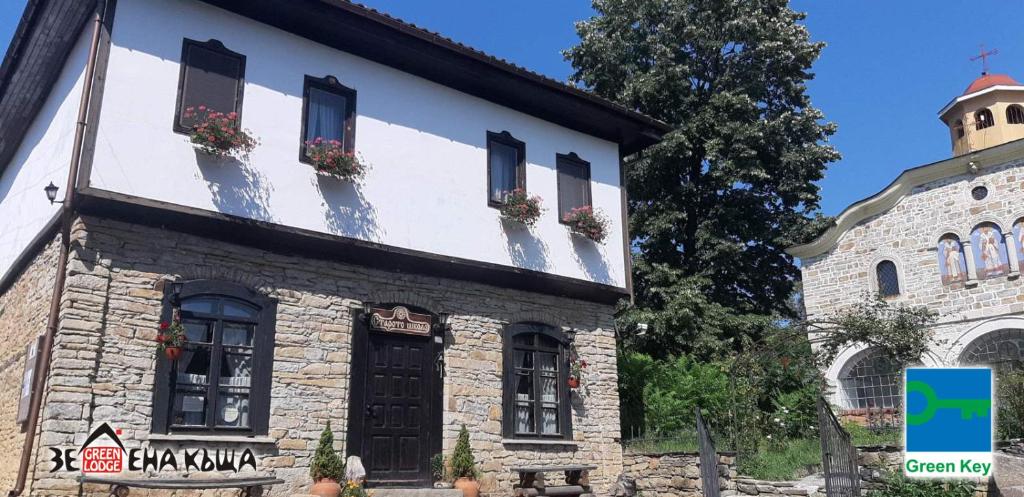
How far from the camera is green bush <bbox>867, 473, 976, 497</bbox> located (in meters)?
9.58

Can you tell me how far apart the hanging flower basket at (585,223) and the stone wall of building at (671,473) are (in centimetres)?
373

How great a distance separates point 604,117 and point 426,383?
5.77 metres

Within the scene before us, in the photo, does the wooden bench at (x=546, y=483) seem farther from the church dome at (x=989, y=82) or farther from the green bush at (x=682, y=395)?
the church dome at (x=989, y=82)

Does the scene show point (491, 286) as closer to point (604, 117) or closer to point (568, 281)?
point (568, 281)

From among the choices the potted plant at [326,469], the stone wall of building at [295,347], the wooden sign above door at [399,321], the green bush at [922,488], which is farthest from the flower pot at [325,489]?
the green bush at [922,488]

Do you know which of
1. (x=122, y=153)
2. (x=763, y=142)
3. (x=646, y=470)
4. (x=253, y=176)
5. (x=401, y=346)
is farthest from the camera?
(x=763, y=142)

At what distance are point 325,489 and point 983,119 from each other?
24.8 metres

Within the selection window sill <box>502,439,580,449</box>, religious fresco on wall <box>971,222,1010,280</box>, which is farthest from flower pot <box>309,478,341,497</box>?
religious fresco on wall <box>971,222,1010,280</box>

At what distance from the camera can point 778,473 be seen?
39.8 feet

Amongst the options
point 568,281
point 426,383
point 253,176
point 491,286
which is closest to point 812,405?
point 568,281

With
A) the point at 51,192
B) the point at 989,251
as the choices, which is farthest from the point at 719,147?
the point at 51,192

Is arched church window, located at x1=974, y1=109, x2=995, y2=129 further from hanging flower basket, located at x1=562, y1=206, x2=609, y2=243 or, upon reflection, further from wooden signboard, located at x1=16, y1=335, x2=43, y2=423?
wooden signboard, located at x1=16, y1=335, x2=43, y2=423

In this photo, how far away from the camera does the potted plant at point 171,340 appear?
8688 mm

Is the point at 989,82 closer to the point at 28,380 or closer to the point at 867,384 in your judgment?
the point at 867,384
